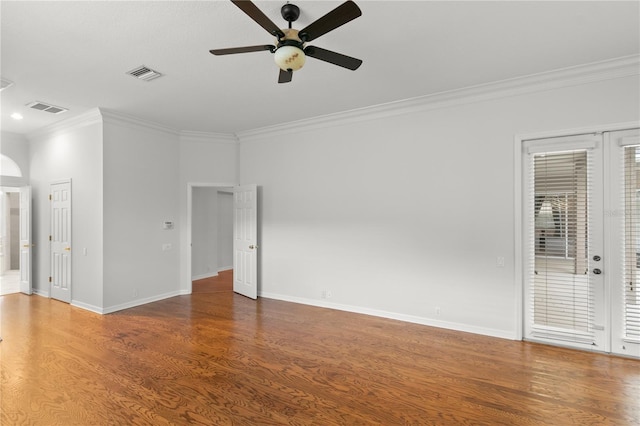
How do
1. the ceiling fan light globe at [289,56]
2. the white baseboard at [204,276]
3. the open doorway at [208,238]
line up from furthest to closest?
the white baseboard at [204,276]
the open doorway at [208,238]
the ceiling fan light globe at [289,56]

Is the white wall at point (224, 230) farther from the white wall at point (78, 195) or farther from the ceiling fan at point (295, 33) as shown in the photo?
the ceiling fan at point (295, 33)

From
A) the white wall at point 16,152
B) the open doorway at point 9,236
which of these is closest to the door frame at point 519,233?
the white wall at point 16,152

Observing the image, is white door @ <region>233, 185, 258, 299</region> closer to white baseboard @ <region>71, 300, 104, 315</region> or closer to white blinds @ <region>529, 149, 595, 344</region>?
white baseboard @ <region>71, 300, 104, 315</region>

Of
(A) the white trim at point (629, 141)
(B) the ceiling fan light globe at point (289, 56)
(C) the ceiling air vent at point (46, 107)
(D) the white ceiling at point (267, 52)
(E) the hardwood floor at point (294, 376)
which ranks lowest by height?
(E) the hardwood floor at point (294, 376)

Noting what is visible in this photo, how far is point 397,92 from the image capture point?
4.25 metres

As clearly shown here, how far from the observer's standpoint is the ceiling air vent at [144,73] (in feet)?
11.5

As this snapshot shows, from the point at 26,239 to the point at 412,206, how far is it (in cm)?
687

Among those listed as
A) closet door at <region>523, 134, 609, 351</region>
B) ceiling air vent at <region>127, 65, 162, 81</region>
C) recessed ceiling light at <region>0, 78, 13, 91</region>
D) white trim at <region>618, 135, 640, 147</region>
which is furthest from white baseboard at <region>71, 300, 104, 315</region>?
white trim at <region>618, 135, 640, 147</region>

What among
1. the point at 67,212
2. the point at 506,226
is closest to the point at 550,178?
the point at 506,226

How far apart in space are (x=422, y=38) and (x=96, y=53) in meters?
3.06

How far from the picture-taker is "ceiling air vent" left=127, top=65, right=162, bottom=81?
352 cm

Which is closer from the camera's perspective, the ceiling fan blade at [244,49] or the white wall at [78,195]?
the ceiling fan blade at [244,49]

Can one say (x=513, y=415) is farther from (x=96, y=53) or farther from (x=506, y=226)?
(x=96, y=53)

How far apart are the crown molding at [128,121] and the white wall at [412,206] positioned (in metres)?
1.80
